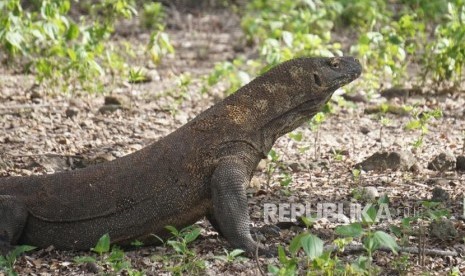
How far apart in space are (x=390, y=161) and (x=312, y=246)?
3046 mm

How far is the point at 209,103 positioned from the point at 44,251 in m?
4.33

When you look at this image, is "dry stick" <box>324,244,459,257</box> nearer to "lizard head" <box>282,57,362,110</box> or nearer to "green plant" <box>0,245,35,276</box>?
"lizard head" <box>282,57,362,110</box>

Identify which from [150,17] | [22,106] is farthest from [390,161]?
Answer: [150,17]

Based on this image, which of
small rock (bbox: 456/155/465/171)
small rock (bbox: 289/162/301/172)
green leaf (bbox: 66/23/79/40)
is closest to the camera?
small rock (bbox: 456/155/465/171)

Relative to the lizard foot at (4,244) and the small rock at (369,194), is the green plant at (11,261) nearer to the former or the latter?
the lizard foot at (4,244)

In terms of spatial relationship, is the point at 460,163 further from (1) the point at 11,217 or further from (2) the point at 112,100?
(2) the point at 112,100

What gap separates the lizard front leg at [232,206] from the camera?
5426mm

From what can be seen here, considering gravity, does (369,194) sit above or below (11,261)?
above

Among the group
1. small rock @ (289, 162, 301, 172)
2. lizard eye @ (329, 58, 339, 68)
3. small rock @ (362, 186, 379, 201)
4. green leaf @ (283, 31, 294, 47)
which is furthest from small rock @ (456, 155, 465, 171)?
green leaf @ (283, 31, 294, 47)

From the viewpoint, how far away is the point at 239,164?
5.61 metres

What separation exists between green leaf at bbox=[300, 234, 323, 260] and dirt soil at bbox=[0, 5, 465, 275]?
760mm

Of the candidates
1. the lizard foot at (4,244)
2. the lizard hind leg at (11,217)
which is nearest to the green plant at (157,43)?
the lizard hind leg at (11,217)

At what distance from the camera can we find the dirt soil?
17.8 ft

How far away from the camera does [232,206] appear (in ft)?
17.9
